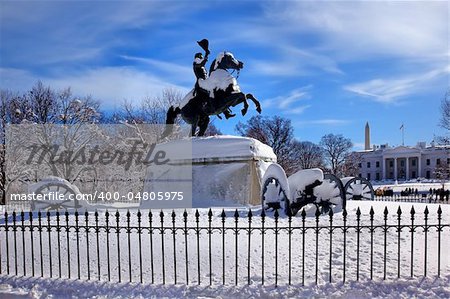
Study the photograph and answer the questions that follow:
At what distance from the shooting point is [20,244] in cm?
699

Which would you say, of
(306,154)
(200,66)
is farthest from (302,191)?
(306,154)

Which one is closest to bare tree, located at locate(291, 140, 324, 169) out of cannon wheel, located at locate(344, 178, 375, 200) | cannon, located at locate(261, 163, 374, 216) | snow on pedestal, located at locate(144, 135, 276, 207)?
cannon wheel, located at locate(344, 178, 375, 200)

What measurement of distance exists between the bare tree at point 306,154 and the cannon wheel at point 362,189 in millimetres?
26997

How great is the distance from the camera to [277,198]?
8625mm

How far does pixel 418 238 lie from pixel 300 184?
2.50 m

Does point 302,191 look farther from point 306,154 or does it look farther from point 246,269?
point 306,154

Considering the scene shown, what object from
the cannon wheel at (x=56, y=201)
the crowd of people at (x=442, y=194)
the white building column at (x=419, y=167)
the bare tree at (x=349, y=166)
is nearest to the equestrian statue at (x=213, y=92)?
the cannon wheel at (x=56, y=201)

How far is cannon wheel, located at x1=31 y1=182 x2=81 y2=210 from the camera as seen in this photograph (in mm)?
9367

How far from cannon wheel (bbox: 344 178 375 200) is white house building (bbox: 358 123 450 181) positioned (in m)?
79.8

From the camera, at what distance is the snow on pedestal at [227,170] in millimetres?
10641

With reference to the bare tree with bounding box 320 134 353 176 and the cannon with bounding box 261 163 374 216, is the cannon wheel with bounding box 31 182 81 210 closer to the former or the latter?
the cannon with bounding box 261 163 374 216

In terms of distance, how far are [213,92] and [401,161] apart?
309 ft

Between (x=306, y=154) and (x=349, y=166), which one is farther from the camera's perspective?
(x=349, y=166)

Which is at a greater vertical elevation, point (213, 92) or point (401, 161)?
point (213, 92)
